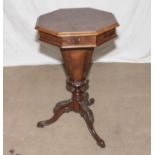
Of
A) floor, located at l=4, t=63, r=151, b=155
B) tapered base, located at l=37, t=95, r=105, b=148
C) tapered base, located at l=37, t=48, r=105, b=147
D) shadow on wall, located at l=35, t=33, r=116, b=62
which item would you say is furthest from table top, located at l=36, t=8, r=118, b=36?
shadow on wall, located at l=35, t=33, r=116, b=62

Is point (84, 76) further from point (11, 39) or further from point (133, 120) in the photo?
point (11, 39)

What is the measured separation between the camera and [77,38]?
1.69 meters

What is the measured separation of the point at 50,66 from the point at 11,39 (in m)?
0.54

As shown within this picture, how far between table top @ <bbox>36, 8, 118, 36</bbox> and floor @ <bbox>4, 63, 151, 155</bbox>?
0.86 m

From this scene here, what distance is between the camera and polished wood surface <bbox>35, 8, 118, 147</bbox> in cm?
170

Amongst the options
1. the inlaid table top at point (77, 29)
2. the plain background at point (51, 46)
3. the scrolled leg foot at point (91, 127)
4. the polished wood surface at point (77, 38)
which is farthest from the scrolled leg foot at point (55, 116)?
the plain background at point (51, 46)

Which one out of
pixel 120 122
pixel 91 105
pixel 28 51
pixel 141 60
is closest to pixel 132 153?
pixel 120 122

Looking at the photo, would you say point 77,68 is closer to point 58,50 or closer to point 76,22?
point 76,22

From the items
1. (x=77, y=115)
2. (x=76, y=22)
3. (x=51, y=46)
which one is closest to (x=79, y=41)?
(x=76, y=22)

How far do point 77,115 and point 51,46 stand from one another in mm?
1053

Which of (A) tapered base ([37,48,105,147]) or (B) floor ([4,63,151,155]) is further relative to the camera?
(B) floor ([4,63,151,155])

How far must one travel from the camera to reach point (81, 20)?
185cm

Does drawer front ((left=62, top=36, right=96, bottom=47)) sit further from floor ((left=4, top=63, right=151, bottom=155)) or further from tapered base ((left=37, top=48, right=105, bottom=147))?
floor ((left=4, top=63, right=151, bottom=155))

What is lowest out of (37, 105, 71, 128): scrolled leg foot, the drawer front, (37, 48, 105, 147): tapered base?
(37, 105, 71, 128): scrolled leg foot
